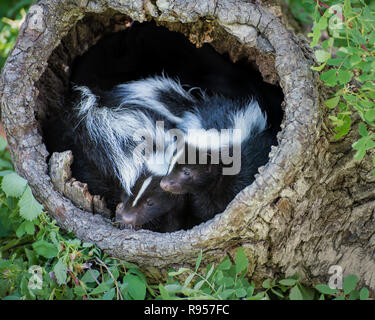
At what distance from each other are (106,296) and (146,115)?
1155 millimetres

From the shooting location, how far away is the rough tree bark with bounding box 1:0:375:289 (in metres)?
2.54

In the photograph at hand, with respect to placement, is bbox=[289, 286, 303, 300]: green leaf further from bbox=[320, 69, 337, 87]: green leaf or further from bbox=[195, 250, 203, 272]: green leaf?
bbox=[320, 69, 337, 87]: green leaf

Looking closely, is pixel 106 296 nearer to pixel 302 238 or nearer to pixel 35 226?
pixel 35 226

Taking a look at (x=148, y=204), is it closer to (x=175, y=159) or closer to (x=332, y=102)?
(x=175, y=159)

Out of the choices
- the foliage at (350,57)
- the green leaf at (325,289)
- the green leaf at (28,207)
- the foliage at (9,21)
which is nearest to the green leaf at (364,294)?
the green leaf at (325,289)

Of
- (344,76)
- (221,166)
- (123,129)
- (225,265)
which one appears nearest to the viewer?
(344,76)

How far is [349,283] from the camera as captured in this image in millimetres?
2648

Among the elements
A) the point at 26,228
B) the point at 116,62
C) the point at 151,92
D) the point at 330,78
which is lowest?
the point at 26,228

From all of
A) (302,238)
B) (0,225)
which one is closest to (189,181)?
(302,238)

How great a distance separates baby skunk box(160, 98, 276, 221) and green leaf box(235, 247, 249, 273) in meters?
0.52

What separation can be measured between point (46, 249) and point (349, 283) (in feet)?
5.11

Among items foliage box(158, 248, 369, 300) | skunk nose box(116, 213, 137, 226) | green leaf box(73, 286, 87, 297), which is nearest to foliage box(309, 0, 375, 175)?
foliage box(158, 248, 369, 300)

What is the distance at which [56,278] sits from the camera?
2740 millimetres

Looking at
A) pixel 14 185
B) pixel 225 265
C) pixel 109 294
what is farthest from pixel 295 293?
pixel 14 185
